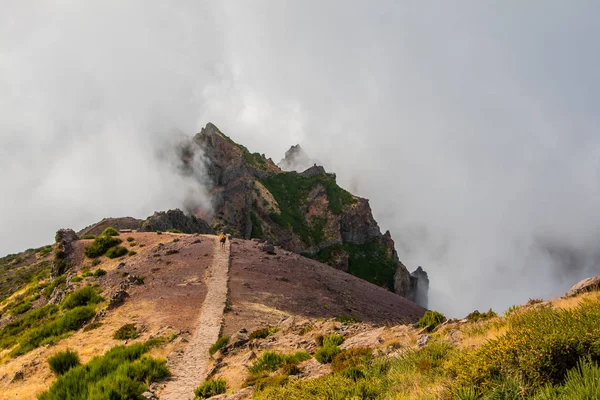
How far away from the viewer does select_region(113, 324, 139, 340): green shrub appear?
74.3 feet

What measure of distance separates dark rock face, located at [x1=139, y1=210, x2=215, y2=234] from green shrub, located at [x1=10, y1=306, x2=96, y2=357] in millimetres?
40711

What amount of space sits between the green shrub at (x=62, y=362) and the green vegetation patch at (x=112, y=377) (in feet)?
5.88

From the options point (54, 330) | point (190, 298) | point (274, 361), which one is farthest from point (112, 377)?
point (190, 298)

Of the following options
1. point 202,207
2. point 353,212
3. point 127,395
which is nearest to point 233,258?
point 127,395

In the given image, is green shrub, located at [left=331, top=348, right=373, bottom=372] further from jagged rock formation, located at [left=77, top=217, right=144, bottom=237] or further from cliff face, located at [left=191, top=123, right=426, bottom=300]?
cliff face, located at [left=191, top=123, right=426, bottom=300]

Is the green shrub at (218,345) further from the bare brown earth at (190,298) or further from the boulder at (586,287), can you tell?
the boulder at (586,287)

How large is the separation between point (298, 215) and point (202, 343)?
5169 inches


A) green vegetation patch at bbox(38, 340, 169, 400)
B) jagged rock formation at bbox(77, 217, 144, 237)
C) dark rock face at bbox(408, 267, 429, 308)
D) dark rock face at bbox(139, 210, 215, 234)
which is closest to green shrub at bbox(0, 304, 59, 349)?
green vegetation patch at bbox(38, 340, 169, 400)

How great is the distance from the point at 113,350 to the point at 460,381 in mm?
17914

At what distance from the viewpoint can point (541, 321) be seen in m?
7.85

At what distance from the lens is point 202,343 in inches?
829

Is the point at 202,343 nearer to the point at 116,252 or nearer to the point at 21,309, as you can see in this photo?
the point at 116,252

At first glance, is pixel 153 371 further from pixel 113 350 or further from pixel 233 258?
pixel 233 258

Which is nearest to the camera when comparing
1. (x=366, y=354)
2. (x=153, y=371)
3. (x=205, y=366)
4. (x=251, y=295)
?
(x=366, y=354)
